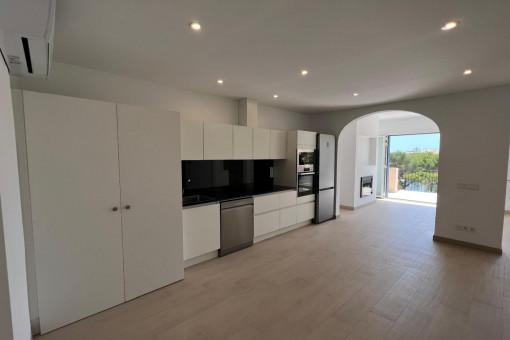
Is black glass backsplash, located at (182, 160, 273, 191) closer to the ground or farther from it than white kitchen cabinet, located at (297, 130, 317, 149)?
closer to the ground

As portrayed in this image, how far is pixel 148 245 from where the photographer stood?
2461mm

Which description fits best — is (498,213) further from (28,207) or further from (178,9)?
(28,207)

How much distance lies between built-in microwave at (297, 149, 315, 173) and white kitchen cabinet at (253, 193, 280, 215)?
0.83m

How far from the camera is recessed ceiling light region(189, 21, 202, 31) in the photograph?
1.78 metres

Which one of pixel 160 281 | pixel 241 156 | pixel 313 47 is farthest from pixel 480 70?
pixel 160 281

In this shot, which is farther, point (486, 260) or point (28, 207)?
point (486, 260)

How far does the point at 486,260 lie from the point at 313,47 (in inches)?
154

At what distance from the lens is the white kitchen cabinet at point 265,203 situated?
3.75 metres

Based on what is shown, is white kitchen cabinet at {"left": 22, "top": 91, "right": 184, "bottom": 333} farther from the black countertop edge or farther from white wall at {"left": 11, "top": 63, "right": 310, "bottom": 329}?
the black countertop edge

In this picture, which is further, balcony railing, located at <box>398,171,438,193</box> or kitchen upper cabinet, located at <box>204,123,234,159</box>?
balcony railing, located at <box>398,171,438,193</box>

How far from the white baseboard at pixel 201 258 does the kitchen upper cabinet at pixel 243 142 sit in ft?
5.01

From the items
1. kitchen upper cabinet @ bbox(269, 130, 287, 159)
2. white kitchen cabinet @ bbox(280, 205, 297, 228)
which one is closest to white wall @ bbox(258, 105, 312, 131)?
kitchen upper cabinet @ bbox(269, 130, 287, 159)

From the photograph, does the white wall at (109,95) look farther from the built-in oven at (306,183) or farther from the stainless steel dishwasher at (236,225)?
the built-in oven at (306,183)

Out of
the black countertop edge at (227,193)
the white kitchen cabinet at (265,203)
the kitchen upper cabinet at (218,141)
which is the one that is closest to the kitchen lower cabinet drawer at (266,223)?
the white kitchen cabinet at (265,203)
